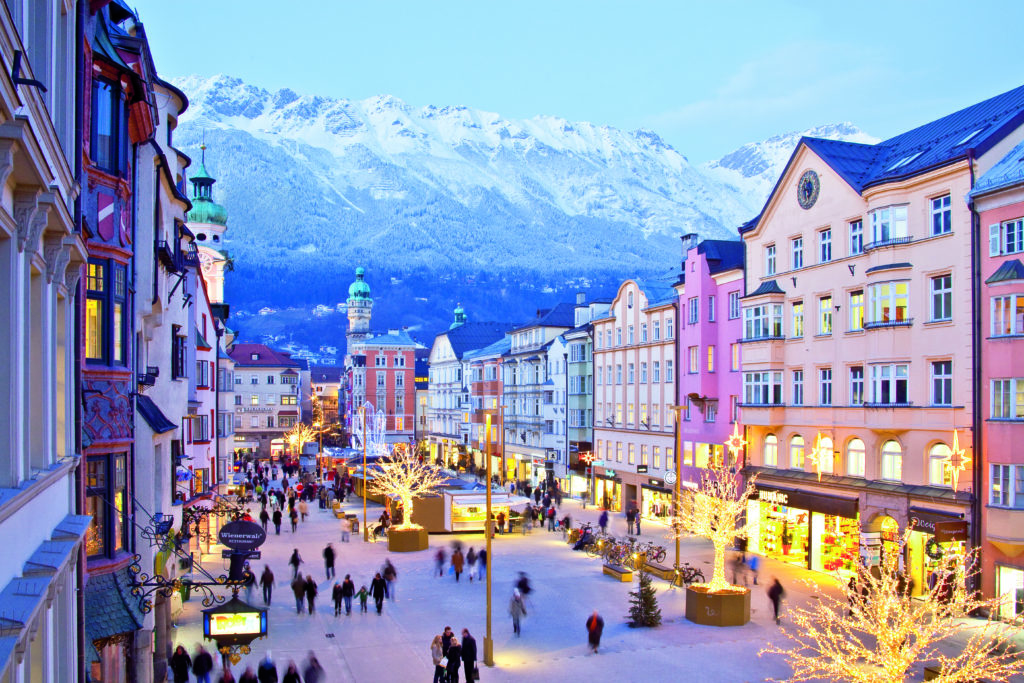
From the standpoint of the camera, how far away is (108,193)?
15.4 meters

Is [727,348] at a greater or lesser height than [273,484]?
greater

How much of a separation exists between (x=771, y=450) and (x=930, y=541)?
10.3 metres

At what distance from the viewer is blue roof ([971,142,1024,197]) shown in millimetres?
26462

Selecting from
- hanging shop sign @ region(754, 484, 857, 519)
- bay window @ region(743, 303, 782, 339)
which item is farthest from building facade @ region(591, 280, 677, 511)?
bay window @ region(743, 303, 782, 339)

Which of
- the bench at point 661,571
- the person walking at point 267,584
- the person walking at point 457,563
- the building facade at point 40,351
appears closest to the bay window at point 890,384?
the bench at point 661,571

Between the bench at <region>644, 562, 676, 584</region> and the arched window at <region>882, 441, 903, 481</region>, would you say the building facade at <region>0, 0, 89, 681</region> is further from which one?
the arched window at <region>882, 441, 903, 481</region>

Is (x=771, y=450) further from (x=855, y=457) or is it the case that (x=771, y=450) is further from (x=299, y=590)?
(x=299, y=590)

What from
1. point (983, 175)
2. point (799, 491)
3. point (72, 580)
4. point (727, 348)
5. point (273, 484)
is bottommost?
point (273, 484)

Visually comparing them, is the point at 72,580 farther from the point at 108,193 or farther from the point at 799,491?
the point at 799,491

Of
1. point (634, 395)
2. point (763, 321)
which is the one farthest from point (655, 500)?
point (763, 321)

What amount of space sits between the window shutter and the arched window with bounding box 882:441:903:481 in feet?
24.3

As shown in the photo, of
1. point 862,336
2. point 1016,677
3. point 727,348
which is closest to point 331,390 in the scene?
point 727,348

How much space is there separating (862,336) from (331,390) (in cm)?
14273

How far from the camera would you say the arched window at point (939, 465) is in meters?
29.1
